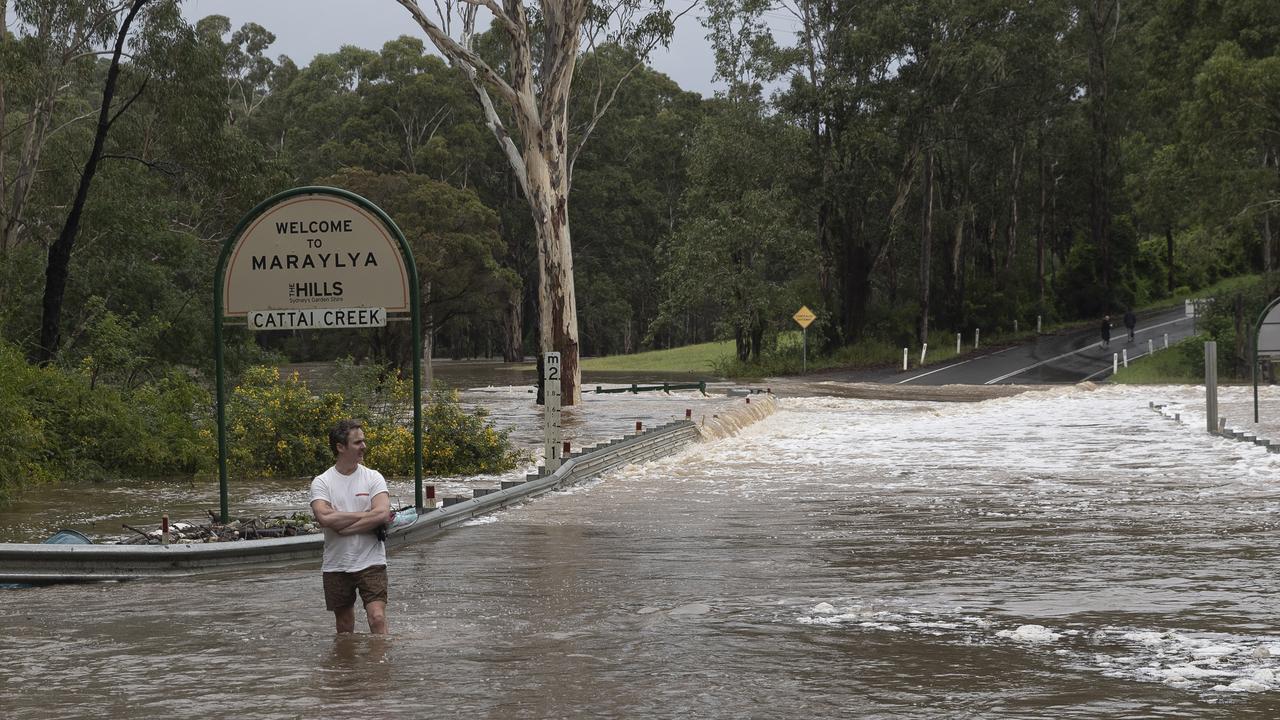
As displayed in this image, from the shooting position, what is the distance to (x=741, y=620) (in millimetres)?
9969

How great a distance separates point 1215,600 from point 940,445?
15633 mm

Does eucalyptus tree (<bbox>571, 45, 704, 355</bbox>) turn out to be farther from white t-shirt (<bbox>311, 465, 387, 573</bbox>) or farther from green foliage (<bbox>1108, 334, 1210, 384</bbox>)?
white t-shirt (<bbox>311, 465, 387, 573</bbox>)

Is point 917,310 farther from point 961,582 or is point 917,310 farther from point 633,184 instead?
point 961,582

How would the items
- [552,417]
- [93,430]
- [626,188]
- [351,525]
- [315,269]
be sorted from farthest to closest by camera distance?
[626,188], [93,430], [552,417], [315,269], [351,525]

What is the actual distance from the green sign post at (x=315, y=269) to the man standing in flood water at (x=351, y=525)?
619 cm

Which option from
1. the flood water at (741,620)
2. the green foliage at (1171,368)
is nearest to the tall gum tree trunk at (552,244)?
the green foliage at (1171,368)

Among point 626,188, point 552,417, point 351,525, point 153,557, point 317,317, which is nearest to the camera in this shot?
point 351,525

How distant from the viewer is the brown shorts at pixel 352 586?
904 cm

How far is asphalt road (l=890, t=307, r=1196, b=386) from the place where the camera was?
169 feet

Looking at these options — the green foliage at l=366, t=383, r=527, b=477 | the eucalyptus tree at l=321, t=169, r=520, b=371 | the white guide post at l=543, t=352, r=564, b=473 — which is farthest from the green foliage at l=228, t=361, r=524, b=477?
the eucalyptus tree at l=321, t=169, r=520, b=371

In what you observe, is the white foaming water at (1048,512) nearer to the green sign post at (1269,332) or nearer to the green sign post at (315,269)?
the green sign post at (1269,332)

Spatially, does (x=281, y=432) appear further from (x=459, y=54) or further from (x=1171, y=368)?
(x=1171, y=368)

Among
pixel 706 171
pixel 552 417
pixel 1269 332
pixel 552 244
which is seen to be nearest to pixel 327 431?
pixel 552 417

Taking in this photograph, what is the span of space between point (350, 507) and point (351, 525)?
0.11m
